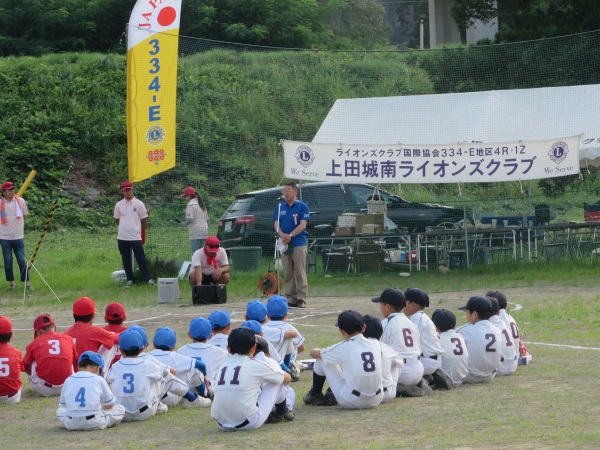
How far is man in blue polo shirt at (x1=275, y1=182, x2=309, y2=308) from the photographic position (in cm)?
1505

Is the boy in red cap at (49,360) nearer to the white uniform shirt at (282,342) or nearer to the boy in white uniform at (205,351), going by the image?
the boy in white uniform at (205,351)

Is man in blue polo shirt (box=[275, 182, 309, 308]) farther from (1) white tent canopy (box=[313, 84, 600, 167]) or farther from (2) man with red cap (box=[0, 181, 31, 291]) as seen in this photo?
(1) white tent canopy (box=[313, 84, 600, 167])

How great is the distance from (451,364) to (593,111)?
1227cm

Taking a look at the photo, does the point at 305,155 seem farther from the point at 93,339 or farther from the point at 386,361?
the point at 386,361

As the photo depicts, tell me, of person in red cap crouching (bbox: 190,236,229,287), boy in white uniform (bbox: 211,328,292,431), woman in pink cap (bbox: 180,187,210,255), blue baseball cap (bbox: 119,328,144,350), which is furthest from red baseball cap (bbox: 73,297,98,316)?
woman in pink cap (bbox: 180,187,210,255)

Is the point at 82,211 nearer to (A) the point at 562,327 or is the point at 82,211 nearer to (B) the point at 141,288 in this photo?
(B) the point at 141,288

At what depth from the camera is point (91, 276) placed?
760 inches

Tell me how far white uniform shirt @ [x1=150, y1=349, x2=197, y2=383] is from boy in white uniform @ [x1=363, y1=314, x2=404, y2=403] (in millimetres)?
1473

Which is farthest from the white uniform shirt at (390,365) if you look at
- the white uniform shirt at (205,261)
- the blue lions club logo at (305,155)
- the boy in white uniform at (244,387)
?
the blue lions club logo at (305,155)

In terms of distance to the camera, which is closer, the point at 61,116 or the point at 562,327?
the point at 562,327

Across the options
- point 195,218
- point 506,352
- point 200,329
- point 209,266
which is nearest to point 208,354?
point 200,329

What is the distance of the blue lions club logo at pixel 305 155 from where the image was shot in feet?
60.1

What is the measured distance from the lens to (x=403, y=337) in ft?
28.4

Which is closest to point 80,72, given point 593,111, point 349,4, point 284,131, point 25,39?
point 25,39
